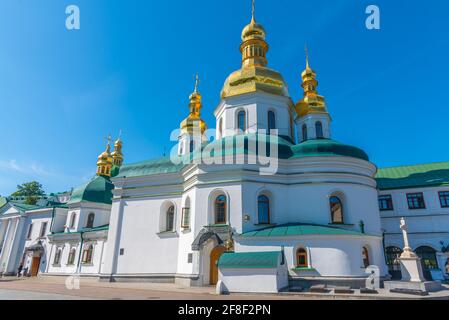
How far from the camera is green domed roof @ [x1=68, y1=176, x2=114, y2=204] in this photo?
90.0 ft

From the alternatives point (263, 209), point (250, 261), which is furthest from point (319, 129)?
point (250, 261)

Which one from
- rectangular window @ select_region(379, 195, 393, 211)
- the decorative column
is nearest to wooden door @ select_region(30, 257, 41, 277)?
the decorative column

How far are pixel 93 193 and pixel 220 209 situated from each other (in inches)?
637

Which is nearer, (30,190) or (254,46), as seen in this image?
(254,46)

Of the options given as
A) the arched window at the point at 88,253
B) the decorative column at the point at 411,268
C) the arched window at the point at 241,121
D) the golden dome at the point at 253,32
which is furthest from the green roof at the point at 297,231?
the golden dome at the point at 253,32

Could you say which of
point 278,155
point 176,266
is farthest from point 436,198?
point 176,266

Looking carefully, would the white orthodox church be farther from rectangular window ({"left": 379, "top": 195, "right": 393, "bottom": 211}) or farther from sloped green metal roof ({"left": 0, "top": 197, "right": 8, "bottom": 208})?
sloped green metal roof ({"left": 0, "top": 197, "right": 8, "bottom": 208})

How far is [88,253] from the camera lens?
78.3 ft

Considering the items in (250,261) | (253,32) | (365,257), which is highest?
(253,32)

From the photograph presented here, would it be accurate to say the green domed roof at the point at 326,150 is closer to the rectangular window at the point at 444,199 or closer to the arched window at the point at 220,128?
the arched window at the point at 220,128

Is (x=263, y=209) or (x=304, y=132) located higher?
(x=304, y=132)

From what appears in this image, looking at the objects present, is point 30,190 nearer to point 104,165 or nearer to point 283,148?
point 104,165
